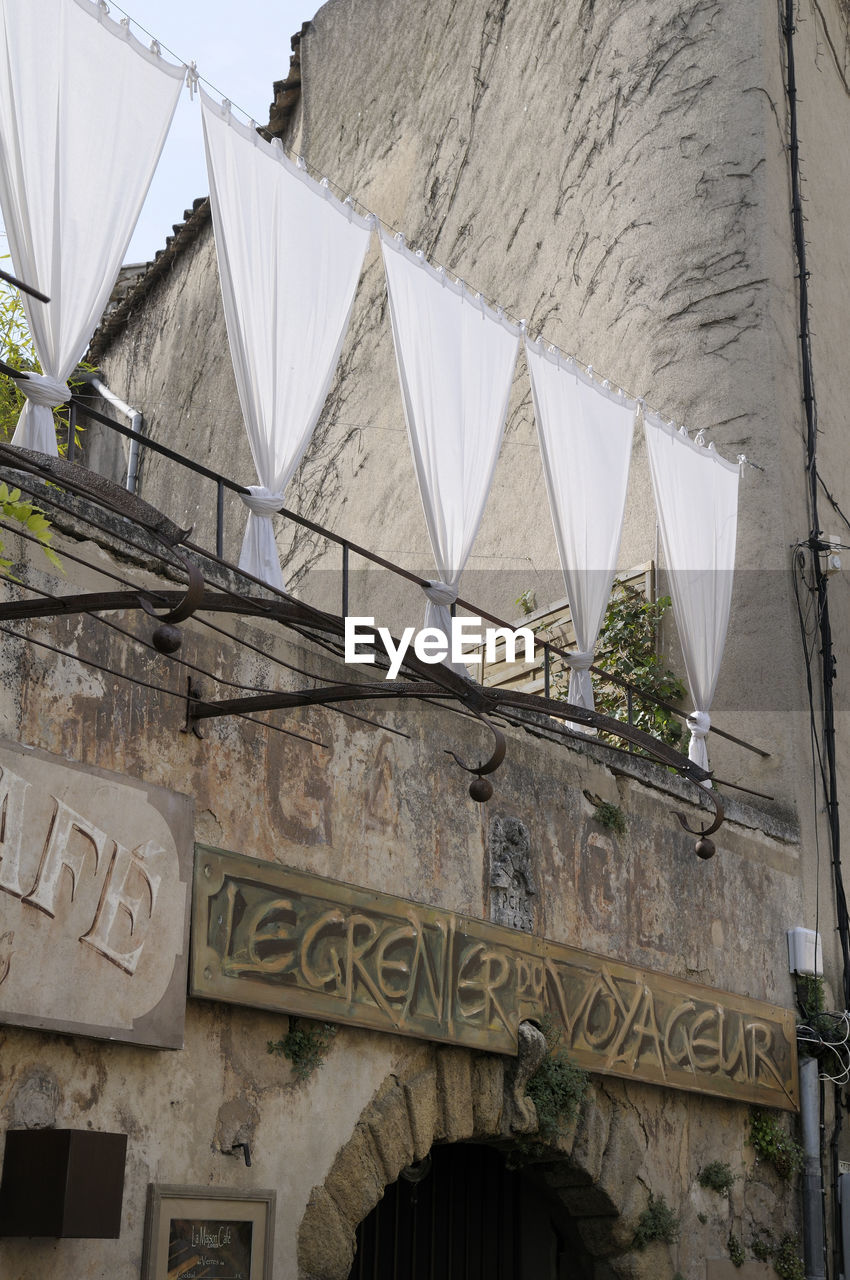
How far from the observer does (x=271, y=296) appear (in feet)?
22.0

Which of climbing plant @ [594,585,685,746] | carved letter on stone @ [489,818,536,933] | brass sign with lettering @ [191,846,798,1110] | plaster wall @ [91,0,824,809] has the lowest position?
brass sign with lettering @ [191,846,798,1110]

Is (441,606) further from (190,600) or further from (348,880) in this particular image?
(190,600)

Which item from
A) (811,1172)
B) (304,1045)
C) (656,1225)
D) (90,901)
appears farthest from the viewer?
(811,1172)

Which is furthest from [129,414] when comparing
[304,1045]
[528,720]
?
[304,1045]

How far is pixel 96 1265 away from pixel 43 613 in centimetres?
227

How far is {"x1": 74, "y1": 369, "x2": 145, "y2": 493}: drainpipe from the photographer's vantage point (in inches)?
633

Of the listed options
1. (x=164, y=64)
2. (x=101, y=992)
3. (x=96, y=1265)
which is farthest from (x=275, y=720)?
(x=164, y=64)

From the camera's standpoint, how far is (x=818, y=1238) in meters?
8.67

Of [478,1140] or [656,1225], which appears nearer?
[478,1140]

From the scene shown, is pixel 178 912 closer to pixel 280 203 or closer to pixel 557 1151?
pixel 557 1151

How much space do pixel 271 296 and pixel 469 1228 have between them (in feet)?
16.2

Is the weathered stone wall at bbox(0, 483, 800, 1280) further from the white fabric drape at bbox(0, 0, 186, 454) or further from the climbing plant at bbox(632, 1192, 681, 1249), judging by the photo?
the white fabric drape at bbox(0, 0, 186, 454)

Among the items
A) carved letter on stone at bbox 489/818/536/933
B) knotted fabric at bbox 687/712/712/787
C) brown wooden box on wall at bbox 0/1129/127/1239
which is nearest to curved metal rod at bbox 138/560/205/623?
brown wooden box on wall at bbox 0/1129/127/1239

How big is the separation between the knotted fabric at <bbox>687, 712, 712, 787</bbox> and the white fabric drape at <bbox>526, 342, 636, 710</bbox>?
116 cm
